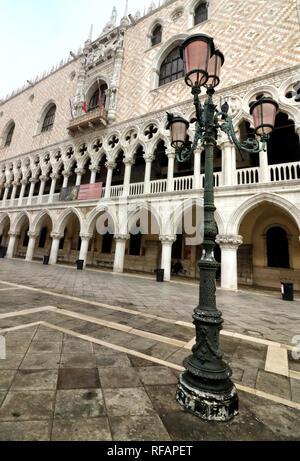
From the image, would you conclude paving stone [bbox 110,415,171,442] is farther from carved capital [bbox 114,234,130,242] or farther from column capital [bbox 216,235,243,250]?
carved capital [bbox 114,234,130,242]

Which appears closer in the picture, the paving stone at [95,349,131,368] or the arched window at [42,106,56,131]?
the paving stone at [95,349,131,368]

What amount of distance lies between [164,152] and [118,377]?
44.2 feet

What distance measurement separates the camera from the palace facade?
9.30m

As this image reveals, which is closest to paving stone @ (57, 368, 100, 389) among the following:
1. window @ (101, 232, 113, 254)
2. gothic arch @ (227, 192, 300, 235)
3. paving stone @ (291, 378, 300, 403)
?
paving stone @ (291, 378, 300, 403)

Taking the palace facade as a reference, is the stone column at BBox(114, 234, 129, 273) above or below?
below

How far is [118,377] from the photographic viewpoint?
203 cm

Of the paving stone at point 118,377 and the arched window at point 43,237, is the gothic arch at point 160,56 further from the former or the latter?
the arched window at point 43,237

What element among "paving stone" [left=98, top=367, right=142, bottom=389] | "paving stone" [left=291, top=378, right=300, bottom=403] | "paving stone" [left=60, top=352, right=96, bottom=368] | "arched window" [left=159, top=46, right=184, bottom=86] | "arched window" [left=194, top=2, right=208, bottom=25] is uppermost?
"arched window" [left=194, top=2, right=208, bottom=25]

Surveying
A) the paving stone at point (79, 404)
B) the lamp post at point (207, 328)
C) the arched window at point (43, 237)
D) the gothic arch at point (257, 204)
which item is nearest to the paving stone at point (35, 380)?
the paving stone at point (79, 404)

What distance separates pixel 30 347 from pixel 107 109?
16131 mm

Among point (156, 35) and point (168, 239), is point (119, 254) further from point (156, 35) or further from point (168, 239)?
point (156, 35)

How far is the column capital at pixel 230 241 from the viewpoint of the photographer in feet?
29.3

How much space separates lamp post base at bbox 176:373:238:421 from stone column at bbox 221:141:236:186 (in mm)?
8961

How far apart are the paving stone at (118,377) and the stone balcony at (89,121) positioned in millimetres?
15265
